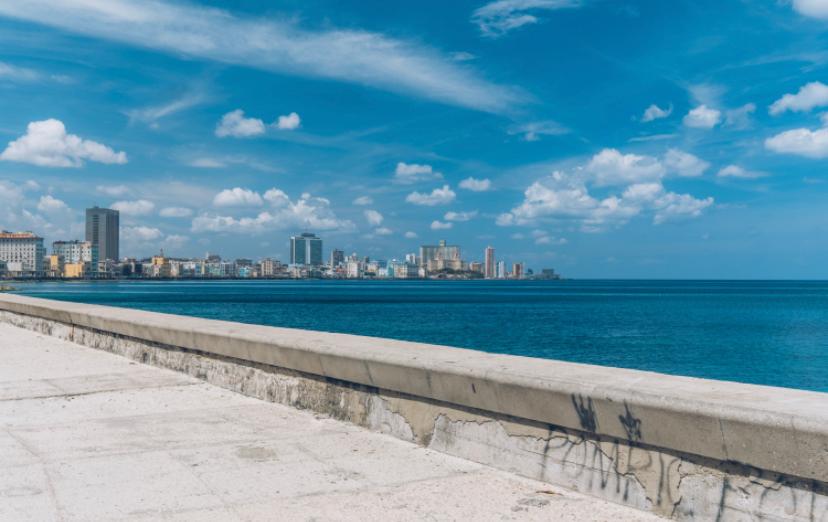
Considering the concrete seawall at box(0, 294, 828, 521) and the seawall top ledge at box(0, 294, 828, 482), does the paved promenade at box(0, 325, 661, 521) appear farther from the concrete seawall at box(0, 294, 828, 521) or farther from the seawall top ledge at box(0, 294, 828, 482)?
the seawall top ledge at box(0, 294, 828, 482)

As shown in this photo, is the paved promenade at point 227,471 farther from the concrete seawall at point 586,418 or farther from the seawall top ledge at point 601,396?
the seawall top ledge at point 601,396

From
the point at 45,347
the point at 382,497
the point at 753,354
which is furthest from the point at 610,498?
the point at 753,354

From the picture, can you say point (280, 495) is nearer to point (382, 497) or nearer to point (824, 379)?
point (382, 497)

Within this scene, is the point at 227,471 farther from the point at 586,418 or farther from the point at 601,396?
the point at 601,396

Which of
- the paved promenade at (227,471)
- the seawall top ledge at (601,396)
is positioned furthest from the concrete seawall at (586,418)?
the paved promenade at (227,471)

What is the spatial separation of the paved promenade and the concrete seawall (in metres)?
0.17

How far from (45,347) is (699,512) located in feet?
40.7

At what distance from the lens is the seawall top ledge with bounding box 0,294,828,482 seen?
373 centimetres

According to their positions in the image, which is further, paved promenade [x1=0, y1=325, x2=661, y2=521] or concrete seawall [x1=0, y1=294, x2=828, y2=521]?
paved promenade [x1=0, y1=325, x2=661, y2=521]

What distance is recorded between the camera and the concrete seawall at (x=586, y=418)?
3.76 metres

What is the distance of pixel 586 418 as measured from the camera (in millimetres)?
4617

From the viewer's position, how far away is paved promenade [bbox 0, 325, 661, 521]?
4441 mm

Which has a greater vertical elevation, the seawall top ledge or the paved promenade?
the seawall top ledge

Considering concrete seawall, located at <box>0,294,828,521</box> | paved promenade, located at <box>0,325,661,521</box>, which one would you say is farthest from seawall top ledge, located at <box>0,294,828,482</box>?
paved promenade, located at <box>0,325,661,521</box>
